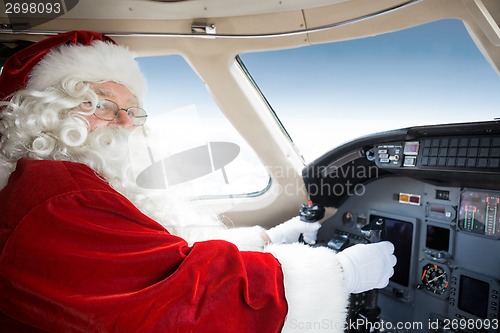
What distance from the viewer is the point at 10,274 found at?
0.86 metres

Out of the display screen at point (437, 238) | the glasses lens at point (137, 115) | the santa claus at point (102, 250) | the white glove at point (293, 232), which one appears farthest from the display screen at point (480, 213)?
the glasses lens at point (137, 115)

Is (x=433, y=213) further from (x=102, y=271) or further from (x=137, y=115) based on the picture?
(x=102, y=271)

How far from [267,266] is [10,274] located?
0.72m

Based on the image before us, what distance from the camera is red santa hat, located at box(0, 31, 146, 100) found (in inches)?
50.3

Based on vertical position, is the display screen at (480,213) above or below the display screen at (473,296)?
above

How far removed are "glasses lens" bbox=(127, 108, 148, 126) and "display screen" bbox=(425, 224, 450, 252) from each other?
1785 mm

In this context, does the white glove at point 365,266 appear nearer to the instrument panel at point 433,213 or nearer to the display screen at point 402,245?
the instrument panel at point 433,213

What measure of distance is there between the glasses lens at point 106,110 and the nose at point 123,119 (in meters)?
0.02

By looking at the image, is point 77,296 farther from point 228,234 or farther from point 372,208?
point 372,208

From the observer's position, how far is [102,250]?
902 millimetres

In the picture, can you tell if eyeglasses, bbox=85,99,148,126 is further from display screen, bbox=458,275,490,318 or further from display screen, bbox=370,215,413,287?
display screen, bbox=458,275,490,318

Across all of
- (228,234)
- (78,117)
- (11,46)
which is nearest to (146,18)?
(11,46)

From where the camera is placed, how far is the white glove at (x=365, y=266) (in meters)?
1.30

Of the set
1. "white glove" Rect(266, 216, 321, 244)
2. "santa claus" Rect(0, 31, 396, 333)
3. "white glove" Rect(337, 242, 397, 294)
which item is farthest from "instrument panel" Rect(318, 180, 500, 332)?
"santa claus" Rect(0, 31, 396, 333)
